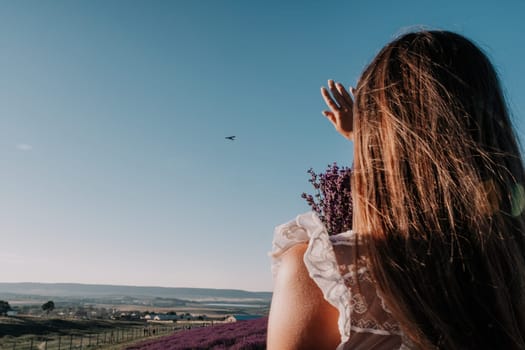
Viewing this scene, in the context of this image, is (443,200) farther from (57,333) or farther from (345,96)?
(57,333)

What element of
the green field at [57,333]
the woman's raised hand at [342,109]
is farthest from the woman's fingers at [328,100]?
the green field at [57,333]

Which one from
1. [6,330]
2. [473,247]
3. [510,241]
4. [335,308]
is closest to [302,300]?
[335,308]

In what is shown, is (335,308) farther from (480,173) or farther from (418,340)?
(480,173)

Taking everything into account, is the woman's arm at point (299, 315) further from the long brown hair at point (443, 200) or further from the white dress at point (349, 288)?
the long brown hair at point (443, 200)

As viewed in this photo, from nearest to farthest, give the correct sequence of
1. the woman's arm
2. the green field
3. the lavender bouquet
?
1. the woman's arm
2. the lavender bouquet
3. the green field

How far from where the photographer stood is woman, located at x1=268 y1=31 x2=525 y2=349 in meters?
1.24

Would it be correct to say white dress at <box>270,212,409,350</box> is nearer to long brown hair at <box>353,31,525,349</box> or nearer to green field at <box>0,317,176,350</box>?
long brown hair at <box>353,31,525,349</box>

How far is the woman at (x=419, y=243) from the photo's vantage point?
1244mm

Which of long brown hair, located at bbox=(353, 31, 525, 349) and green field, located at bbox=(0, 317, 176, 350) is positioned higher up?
long brown hair, located at bbox=(353, 31, 525, 349)

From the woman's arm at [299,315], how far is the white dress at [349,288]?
0.02 m

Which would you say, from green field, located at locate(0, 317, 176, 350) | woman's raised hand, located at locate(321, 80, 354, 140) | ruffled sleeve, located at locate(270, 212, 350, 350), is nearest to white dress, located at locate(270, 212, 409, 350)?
ruffled sleeve, located at locate(270, 212, 350, 350)

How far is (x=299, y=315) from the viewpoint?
121 cm

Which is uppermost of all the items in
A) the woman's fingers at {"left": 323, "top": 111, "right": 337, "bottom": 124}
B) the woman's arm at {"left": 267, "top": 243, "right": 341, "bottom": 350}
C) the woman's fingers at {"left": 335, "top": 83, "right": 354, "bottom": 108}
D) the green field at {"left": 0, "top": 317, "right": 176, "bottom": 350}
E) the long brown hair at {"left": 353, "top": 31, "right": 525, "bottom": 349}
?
the woman's fingers at {"left": 335, "top": 83, "right": 354, "bottom": 108}

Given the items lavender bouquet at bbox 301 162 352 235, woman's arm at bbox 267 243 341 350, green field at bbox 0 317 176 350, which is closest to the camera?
woman's arm at bbox 267 243 341 350
